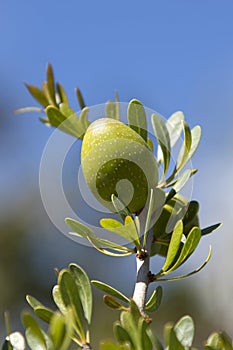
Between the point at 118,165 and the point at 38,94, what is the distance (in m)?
0.23

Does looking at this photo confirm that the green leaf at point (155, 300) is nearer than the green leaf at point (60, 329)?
No

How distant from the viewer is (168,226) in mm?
564

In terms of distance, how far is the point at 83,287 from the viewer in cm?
49

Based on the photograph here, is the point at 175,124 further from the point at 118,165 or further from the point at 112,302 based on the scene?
the point at 112,302

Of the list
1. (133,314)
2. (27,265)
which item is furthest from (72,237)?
(27,265)

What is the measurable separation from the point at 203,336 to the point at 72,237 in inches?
214

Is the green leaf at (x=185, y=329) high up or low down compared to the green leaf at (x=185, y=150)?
down

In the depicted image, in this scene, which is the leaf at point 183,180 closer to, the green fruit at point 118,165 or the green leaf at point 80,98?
the green fruit at point 118,165

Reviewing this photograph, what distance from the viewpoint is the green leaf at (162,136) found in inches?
22.4

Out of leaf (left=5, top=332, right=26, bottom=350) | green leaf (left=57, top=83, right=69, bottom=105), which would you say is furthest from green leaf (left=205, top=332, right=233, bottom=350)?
green leaf (left=57, top=83, right=69, bottom=105)

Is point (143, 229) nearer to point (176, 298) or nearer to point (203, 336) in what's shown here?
point (203, 336)

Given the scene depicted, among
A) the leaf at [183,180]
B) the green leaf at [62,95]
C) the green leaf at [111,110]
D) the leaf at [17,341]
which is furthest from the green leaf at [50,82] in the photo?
the leaf at [17,341]

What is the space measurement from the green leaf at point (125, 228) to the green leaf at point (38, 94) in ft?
0.90

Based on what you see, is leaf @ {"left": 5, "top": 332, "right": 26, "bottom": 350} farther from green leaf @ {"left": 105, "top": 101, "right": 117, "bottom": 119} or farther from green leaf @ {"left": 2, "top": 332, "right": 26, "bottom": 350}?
green leaf @ {"left": 105, "top": 101, "right": 117, "bottom": 119}
